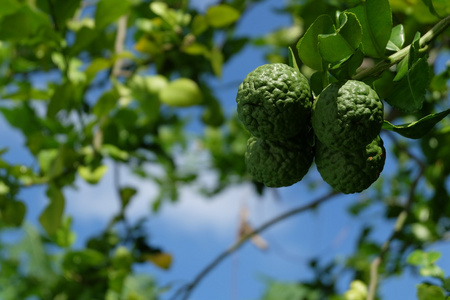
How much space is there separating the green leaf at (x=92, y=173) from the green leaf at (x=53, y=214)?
3.6 inches

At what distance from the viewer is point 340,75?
816 millimetres

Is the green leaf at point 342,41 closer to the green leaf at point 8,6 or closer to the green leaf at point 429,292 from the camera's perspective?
the green leaf at point 429,292

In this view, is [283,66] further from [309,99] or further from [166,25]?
[166,25]

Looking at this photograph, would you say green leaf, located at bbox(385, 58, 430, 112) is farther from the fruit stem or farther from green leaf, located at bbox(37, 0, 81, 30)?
green leaf, located at bbox(37, 0, 81, 30)

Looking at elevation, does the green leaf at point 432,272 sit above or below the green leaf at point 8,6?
below

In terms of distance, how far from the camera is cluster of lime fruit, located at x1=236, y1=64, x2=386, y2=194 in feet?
2.52

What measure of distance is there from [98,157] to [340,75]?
112 cm

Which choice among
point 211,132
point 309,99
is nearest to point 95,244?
point 211,132

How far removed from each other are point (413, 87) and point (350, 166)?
16 cm

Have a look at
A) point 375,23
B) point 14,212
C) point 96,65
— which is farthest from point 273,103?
point 14,212

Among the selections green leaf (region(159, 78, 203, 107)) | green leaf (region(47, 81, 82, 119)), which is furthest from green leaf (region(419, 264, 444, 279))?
green leaf (region(47, 81, 82, 119))

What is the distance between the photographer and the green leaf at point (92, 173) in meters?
1.63

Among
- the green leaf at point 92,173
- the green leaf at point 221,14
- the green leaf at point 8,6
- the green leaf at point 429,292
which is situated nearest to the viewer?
the green leaf at point 429,292

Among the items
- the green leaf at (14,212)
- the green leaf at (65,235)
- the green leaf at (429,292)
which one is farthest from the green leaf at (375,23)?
the green leaf at (65,235)
